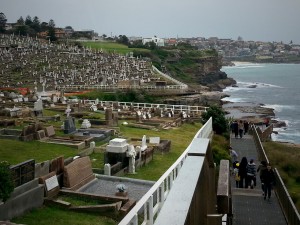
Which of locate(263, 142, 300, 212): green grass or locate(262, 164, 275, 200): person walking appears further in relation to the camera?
locate(263, 142, 300, 212): green grass

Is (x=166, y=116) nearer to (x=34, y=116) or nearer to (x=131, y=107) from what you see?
(x=131, y=107)

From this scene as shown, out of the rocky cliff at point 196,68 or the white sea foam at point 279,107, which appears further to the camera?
the rocky cliff at point 196,68

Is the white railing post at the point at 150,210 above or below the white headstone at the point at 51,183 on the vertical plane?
above

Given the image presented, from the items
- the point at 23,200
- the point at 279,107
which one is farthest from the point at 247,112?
the point at 23,200

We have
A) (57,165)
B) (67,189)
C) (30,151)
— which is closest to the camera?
(67,189)

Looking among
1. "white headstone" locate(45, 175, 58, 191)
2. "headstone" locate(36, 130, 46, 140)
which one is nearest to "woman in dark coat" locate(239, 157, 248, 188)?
"white headstone" locate(45, 175, 58, 191)

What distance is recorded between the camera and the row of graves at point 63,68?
171ft

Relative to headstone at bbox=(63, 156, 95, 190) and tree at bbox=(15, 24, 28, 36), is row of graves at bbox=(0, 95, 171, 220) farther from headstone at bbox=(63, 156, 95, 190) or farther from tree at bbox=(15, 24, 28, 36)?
tree at bbox=(15, 24, 28, 36)

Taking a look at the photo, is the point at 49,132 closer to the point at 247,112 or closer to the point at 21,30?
the point at 247,112

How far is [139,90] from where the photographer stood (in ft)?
170

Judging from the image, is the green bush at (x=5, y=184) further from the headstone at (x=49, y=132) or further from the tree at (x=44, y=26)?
the tree at (x=44, y=26)

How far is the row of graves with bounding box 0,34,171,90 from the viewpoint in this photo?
2057 inches

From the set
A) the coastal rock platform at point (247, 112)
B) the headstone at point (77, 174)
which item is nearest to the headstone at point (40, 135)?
the headstone at point (77, 174)

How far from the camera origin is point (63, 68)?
61.6 meters
